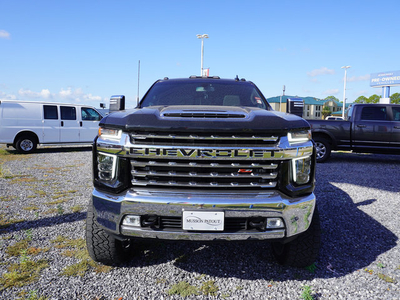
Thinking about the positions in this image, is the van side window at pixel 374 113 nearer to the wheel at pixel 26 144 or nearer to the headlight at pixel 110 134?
the headlight at pixel 110 134

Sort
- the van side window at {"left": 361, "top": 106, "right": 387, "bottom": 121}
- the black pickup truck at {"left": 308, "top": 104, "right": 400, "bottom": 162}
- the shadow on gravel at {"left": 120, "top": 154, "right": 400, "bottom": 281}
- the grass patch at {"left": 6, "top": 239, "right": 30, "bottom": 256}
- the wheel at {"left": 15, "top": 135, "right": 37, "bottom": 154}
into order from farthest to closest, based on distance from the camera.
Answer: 1. the wheel at {"left": 15, "top": 135, "right": 37, "bottom": 154}
2. the van side window at {"left": 361, "top": 106, "right": 387, "bottom": 121}
3. the black pickup truck at {"left": 308, "top": 104, "right": 400, "bottom": 162}
4. the grass patch at {"left": 6, "top": 239, "right": 30, "bottom": 256}
5. the shadow on gravel at {"left": 120, "top": 154, "right": 400, "bottom": 281}

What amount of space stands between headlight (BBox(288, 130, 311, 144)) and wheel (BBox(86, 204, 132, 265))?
1741 mm

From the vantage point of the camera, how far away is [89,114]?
12602mm

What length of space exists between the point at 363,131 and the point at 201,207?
28.9ft

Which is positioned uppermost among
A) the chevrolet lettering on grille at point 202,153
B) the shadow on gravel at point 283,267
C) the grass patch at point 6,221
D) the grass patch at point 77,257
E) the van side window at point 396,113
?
the van side window at point 396,113

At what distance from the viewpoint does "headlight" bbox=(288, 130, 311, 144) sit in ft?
7.72

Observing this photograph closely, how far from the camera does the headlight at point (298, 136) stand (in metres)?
2.35

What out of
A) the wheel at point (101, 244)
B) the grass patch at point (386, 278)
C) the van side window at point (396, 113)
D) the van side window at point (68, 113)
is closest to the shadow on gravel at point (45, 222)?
the wheel at point (101, 244)

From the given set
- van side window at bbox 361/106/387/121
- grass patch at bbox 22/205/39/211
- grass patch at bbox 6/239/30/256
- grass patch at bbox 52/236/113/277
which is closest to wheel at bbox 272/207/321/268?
grass patch at bbox 52/236/113/277

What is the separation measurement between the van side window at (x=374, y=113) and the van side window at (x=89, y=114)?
1009cm

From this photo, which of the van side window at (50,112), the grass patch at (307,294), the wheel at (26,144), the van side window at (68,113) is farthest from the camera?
the van side window at (68,113)

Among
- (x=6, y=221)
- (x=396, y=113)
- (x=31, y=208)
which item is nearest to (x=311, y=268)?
(x=6, y=221)

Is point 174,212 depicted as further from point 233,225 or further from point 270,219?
point 270,219

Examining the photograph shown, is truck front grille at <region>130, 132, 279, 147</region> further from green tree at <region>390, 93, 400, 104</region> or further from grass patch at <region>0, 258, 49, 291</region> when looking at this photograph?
green tree at <region>390, 93, 400, 104</region>
